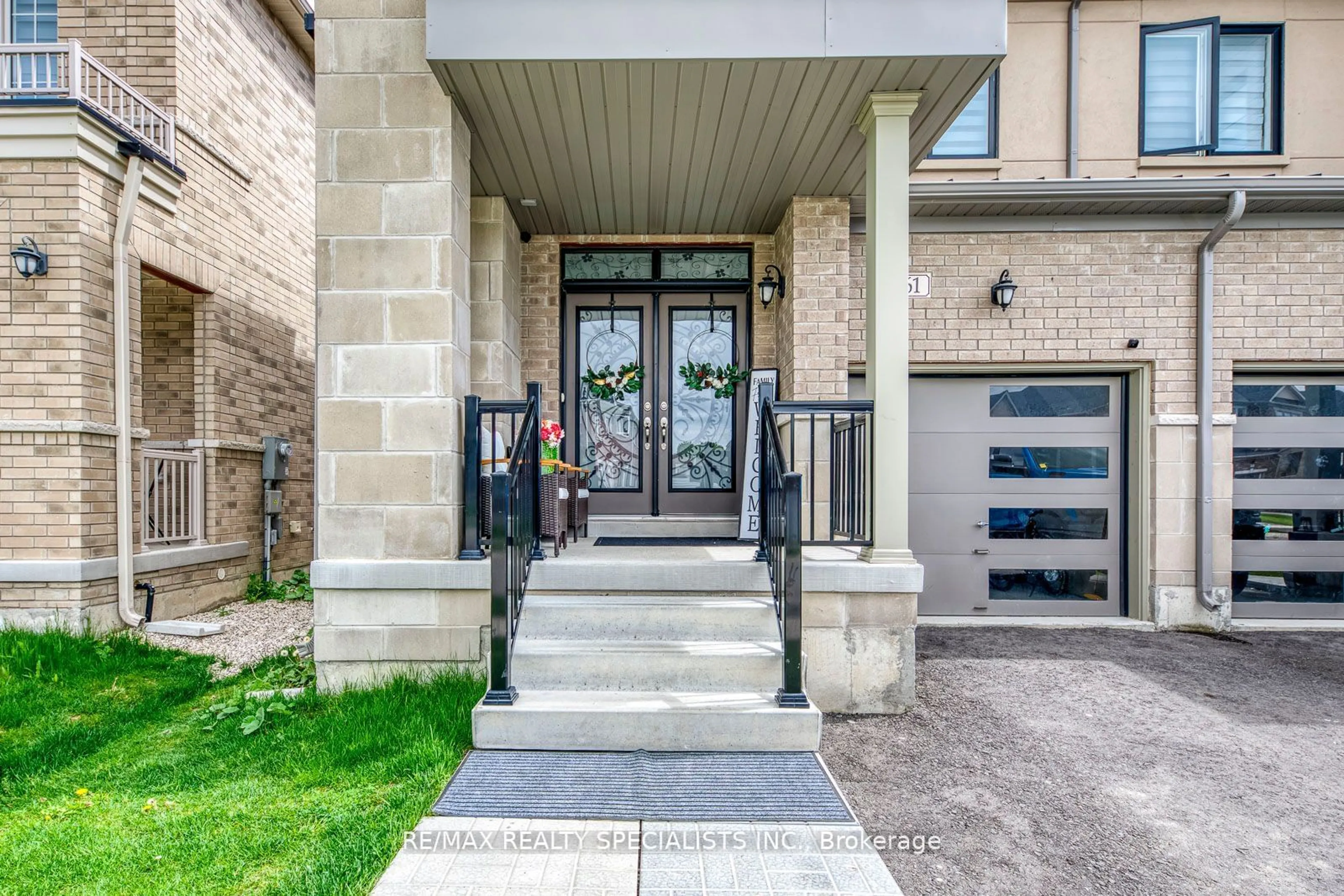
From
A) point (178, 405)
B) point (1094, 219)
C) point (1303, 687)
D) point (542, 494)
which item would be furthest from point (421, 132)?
point (1303, 687)

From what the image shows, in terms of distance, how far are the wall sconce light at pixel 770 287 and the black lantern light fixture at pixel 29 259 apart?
4.76 metres

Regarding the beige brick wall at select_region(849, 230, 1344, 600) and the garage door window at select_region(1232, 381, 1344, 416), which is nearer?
the beige brick wall at select_region(849, 230, 1344, 600)

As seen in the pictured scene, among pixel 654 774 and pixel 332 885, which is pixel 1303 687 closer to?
pixel 654 774

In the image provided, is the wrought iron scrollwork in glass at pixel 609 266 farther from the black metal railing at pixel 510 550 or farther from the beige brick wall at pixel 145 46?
the beige brick wall at pixel 145 46

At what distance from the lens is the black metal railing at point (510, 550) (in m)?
2.79

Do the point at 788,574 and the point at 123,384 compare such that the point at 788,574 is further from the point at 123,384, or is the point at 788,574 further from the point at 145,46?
the point at 145,46

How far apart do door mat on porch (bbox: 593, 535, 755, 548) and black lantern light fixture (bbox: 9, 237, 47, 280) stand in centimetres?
398

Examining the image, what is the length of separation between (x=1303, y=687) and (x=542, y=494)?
4.51 meters

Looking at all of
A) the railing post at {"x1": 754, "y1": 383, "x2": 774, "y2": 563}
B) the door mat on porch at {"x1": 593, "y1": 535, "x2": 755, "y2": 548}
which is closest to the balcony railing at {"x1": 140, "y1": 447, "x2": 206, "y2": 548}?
the door mat on porch at {"x1": 593, "y1": 535, "x2": 755, "y2": 548}

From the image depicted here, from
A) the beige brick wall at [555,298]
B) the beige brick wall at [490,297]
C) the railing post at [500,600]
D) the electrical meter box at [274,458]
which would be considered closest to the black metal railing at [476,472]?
the railing post at [500,600]

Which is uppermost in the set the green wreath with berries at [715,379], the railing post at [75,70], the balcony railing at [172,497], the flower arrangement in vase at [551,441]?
the railing post at [75,70]

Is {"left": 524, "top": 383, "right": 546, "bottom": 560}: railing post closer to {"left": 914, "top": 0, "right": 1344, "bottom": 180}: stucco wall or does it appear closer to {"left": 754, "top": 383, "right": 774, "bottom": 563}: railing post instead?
{"left": 754, "top": 383, "right": 774, "bottom": 563}: railing post

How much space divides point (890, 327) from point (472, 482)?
7.29ft

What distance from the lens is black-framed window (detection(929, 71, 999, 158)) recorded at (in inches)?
214
